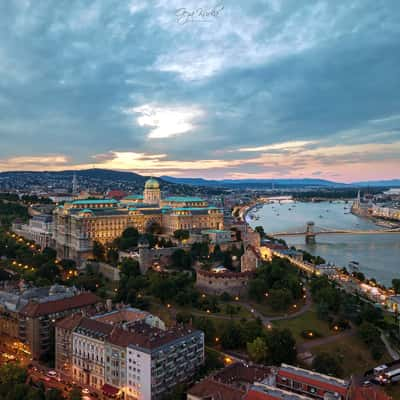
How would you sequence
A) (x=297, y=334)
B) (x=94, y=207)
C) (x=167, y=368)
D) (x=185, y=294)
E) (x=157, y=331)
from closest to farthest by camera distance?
(x=167, y=368) < (x=157, y=331) < (x=297, y=334) < (x=185, y=294) < (x=94, y=207)

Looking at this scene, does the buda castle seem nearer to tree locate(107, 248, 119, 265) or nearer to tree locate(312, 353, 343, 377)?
tree locate(107, 248, 119, 265)

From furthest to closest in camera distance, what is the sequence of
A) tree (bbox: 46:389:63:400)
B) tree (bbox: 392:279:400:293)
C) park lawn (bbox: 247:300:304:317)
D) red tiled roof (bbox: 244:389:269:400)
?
1. tree (bbox: 392:279:400:293)
2. park lawn (bbox: 247:300:304:317)
3. tree (bbox: 46:389:63:400)
4. red tiled roof (bbox: 244:389:269:400)

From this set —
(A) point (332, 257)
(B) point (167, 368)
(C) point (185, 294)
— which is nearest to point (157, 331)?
(B) point (167, 368)

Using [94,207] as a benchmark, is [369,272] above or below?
below

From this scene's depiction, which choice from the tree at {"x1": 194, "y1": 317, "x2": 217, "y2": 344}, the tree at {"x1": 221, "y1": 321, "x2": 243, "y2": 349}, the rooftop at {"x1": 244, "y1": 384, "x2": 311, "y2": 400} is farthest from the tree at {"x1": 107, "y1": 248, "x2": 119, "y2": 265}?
the rooftop at {"x1": 244, "y1": 384, "x2": 311, "y2": 400}

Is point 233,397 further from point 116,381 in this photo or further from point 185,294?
point 185,294

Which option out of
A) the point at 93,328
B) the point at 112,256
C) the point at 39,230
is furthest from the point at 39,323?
the point at 39,230

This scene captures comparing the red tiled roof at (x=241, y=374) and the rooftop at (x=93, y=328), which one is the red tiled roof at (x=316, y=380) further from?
the rooftop at (x=93, y=328)

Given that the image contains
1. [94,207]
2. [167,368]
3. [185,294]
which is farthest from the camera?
[94,207]
